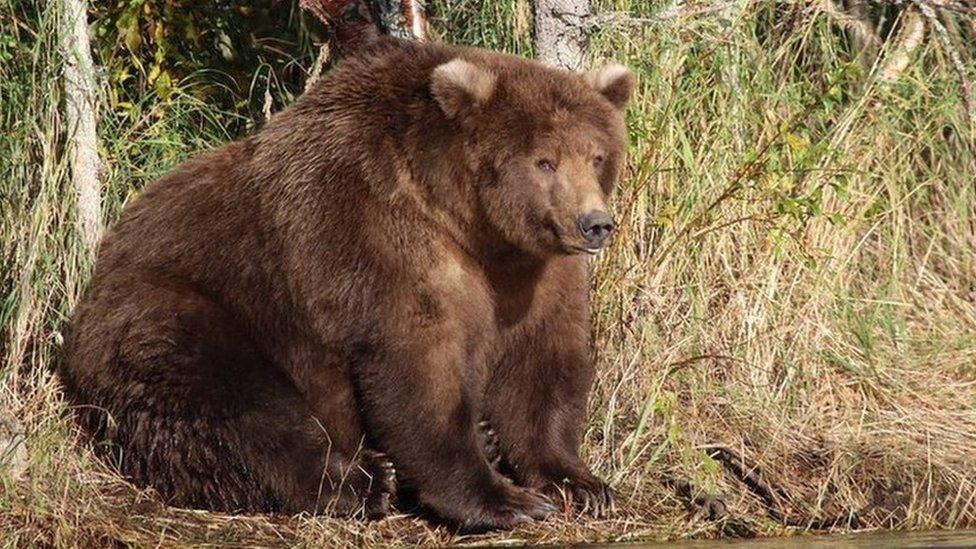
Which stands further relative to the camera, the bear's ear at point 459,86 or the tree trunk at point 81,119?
the tree trunk at point 81,119

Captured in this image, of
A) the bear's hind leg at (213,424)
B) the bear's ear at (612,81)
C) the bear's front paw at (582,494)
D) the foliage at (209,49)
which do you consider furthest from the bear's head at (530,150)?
the foliage at (209,49)

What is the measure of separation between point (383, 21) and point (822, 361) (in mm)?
2490

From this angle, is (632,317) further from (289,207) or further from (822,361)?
(289,207)

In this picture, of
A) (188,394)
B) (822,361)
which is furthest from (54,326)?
(822,361)

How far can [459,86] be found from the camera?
6.65 meters

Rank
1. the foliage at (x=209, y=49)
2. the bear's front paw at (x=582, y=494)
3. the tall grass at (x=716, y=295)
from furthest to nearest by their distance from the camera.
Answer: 1. the foliage at (x=209, y=49)
2. the tall grass at (x=716, y=295)
3. the bear's front paw at (x=582, y=494)

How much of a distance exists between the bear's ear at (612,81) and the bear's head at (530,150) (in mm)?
163

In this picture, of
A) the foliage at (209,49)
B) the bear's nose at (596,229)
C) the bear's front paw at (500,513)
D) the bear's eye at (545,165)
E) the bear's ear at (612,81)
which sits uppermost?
the bear's ear at (612,81)

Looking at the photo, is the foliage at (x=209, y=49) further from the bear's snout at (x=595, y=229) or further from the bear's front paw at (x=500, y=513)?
the bear's front paw at (x=500, y=513)

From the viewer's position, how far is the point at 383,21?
26.9ft

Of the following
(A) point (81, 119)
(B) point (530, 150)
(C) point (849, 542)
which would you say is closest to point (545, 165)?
(B) point (530, 150)

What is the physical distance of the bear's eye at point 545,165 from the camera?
22.1 ft

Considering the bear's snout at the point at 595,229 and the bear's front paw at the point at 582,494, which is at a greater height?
the bear's snout at the point at 595,229

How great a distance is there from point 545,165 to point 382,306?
0.81m
